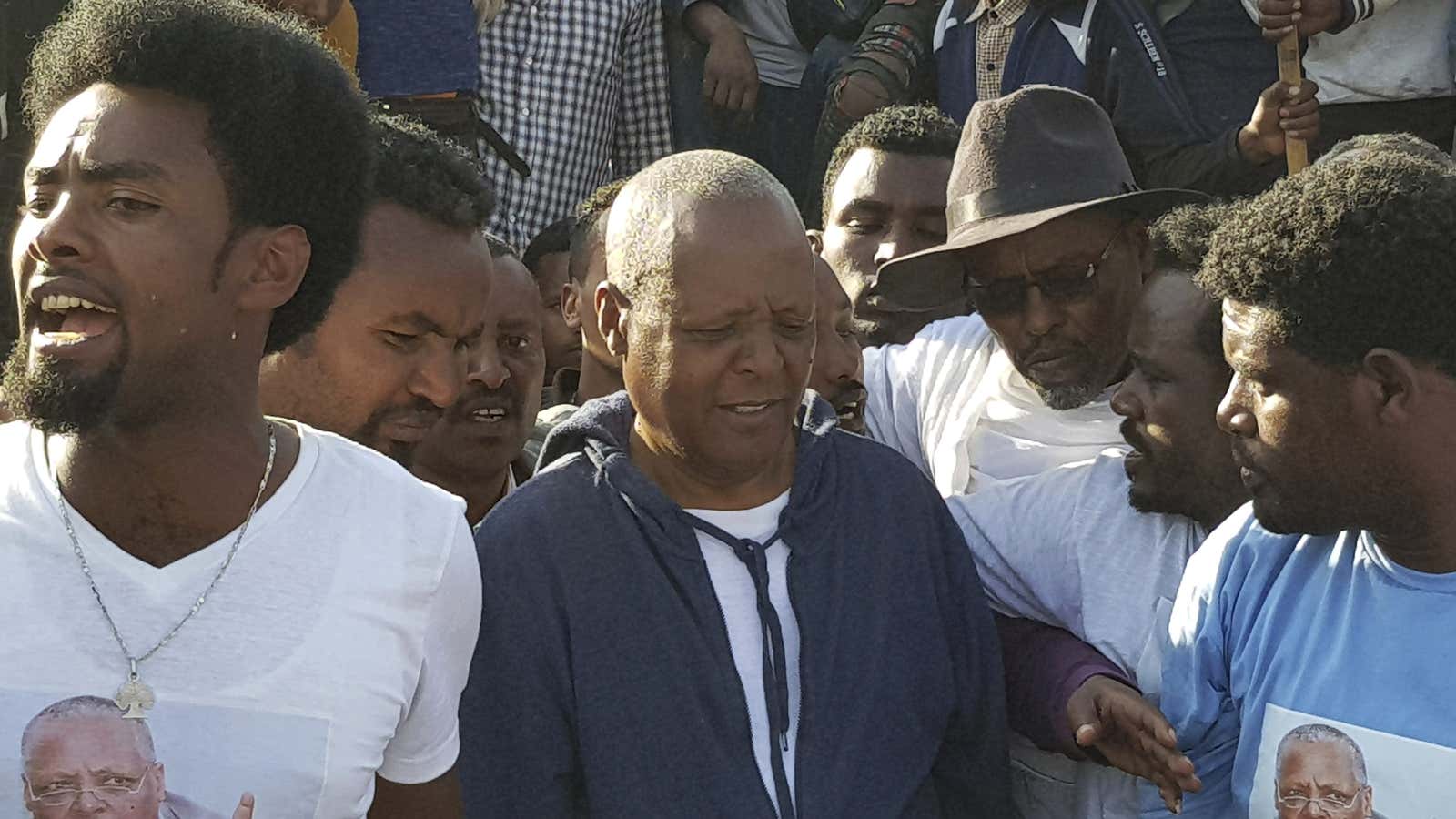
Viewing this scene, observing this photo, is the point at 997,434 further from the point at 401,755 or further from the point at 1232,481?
the point at 401,755

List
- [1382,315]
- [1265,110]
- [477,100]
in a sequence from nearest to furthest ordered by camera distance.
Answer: [1382,315] → [1265,110] → [477,100]

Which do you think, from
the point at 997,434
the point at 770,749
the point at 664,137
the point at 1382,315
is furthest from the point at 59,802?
the point at 664,137

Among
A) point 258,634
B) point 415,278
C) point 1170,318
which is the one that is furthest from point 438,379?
point 1170,318

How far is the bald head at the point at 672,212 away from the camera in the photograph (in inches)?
119

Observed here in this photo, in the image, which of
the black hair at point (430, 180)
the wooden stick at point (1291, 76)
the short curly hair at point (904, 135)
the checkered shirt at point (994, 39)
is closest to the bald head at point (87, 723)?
the black hair at point (430, 180)

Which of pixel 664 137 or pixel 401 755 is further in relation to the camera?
pixel 664 137

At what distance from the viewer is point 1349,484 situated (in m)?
2.62

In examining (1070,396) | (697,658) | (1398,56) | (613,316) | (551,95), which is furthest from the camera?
(551,95)

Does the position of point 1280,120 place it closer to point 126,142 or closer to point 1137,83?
point 1137,83

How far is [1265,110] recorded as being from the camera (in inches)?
184

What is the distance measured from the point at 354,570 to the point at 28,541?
0.39 meters

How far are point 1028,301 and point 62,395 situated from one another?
2.14m

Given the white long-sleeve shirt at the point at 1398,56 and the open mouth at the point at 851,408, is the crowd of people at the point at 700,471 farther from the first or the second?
the white long-sleeve shirt at the point at 1398,56

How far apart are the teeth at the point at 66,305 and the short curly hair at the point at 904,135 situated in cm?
287
